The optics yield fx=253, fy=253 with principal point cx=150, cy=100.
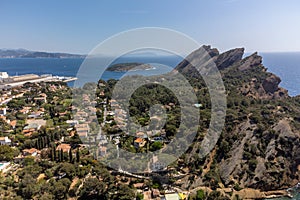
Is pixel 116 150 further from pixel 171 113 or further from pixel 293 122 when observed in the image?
pixel 293 122

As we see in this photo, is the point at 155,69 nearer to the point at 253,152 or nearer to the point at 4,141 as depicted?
the point at 253,152

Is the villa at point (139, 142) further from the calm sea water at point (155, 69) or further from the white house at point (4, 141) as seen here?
the white house at point (4, 141)

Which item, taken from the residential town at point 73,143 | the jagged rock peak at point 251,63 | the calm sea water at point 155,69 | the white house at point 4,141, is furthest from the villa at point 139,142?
the jagged rock peak at point 251,63

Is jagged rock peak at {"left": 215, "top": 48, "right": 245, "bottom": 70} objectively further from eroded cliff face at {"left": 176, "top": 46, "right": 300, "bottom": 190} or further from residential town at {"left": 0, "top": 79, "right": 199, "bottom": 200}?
residential town at {"left": 0, "top": 79, "right": 199, "bottom": 200}

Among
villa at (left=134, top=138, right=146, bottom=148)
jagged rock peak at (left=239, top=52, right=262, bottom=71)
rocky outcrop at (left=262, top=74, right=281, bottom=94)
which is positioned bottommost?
villa at (left=134, top=138, right=146, bottom=148)

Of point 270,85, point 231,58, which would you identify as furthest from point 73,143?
point 231,58

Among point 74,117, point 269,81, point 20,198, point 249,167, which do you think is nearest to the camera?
point 20,198

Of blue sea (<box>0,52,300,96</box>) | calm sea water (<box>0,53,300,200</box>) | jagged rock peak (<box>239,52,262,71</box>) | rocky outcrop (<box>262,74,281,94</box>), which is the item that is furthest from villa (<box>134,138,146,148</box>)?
jagged rock peak (<box>239,52,262,71</box>)

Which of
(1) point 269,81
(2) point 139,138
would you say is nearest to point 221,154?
(2) point 139,138

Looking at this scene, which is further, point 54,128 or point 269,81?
point 269,81
